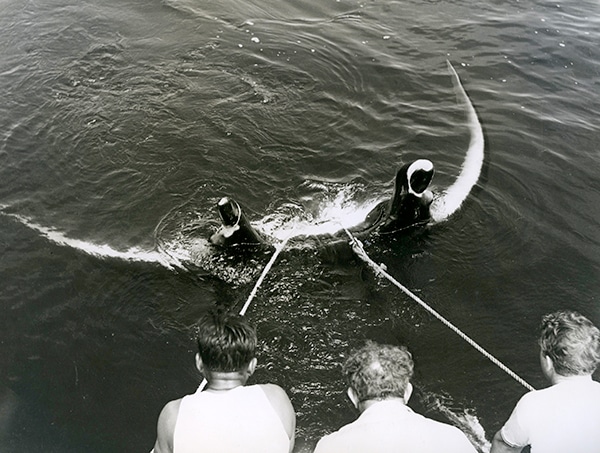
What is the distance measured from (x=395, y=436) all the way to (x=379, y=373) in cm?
32

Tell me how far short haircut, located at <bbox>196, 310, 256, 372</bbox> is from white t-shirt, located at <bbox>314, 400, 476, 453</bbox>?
0.64 meters

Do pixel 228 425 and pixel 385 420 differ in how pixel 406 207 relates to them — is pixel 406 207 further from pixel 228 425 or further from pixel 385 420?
pixel 228 425

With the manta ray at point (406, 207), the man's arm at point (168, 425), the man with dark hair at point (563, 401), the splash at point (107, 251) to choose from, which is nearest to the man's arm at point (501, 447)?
the man with dark hair at point (563, 401)

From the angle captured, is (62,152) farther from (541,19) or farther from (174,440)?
(541,19)

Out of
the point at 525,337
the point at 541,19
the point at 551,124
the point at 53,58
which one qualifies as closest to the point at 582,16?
the point at 541,19

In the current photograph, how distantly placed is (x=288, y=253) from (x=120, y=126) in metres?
3.63

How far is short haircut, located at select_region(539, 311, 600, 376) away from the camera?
2.77m

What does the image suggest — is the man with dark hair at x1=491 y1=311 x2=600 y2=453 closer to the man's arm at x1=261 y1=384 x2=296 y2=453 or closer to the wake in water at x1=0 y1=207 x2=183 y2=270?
the man's arm at x1=261 y1=384 x2=296 y2=453

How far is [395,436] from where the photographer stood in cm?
242

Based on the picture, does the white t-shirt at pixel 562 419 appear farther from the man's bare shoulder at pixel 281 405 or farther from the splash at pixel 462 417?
the splash at pixel 462 417

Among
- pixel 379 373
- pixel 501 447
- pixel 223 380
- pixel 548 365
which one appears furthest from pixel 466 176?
pixel 223 380

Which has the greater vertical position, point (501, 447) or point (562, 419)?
point (562, 419)

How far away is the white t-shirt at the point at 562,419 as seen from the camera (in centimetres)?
260

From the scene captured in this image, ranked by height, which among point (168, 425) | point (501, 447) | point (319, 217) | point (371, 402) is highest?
point (371, 402)
